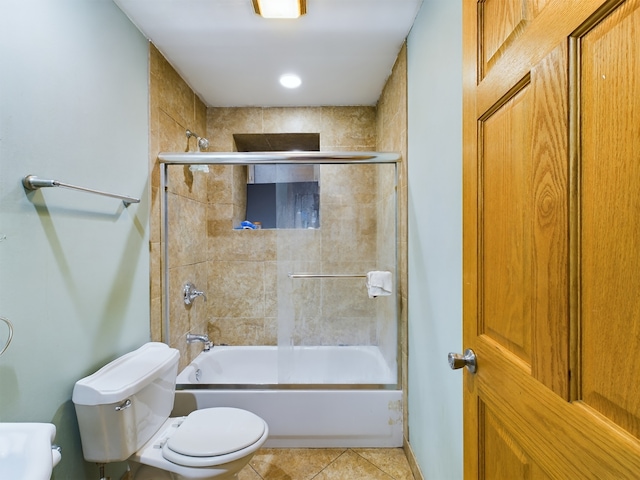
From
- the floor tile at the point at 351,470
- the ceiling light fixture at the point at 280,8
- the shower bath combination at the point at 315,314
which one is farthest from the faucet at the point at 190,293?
the ceiling light fixture at the point at 280,8

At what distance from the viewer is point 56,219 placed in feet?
3.97

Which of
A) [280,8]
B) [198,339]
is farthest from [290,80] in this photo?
[198,339]

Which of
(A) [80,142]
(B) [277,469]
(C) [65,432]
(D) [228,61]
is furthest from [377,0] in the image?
(B) [277,469]

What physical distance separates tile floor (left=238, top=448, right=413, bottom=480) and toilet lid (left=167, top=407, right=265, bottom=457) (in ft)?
1.41

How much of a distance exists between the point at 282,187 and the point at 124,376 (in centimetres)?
140

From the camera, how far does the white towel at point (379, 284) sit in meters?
2.05

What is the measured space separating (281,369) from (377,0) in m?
2.18

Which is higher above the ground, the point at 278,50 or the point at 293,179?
the point at 278,50

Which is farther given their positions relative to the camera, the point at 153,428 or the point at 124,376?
the point at 153,428

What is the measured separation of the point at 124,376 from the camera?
53.7 inches

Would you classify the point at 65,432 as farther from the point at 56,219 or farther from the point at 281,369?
the point at 281,369

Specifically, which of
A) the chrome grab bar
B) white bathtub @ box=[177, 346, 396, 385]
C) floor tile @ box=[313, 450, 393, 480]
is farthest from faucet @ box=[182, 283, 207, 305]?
floor tile @ box=[313, 450, 393, 480]

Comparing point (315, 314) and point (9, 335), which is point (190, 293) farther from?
point (9, 335)

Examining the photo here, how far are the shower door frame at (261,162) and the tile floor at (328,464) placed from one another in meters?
0.37
